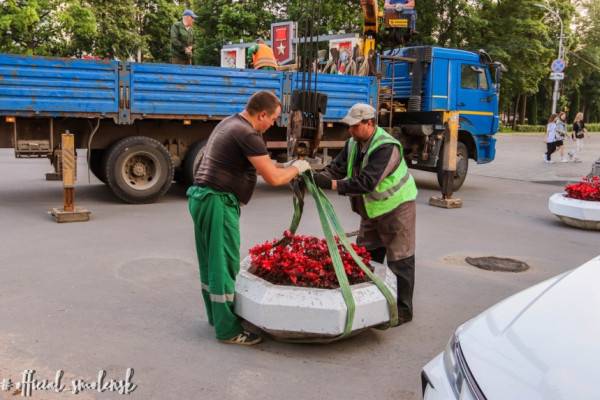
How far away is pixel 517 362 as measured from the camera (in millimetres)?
2297

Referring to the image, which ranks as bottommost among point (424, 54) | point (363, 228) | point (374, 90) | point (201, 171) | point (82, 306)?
point (82, 306)

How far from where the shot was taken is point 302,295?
4.14 meters

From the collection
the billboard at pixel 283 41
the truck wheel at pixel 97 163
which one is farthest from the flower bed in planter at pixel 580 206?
the billboard at pixel 283 41

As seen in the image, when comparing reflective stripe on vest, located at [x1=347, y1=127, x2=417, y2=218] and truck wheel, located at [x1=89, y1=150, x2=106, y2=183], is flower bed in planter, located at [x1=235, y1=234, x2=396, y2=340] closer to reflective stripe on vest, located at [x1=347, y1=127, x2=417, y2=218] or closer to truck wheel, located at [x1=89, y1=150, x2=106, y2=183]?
reflective stripe on vest, located at [x1=347, y1=127, x2=417, y2=218]

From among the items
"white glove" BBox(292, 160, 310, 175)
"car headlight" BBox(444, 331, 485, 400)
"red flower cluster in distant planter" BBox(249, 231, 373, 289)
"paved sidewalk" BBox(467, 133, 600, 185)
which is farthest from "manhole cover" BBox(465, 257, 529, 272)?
"paved sidewalk" BBox(467, 133, 600, 185)

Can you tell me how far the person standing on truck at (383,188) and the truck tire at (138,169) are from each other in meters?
5.77

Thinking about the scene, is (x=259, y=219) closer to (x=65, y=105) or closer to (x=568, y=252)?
(x=65, y=105)

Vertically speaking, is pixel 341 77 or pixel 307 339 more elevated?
pixel 341 77

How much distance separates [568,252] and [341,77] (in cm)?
555

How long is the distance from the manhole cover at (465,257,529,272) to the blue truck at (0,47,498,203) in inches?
191

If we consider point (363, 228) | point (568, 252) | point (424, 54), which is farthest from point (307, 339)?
point (424, 54)

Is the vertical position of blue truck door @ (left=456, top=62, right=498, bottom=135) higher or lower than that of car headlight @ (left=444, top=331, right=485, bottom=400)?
higher

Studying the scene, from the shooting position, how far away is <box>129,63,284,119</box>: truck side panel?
9.84 meters

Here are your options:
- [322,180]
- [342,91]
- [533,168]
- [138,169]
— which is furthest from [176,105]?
[533,168]
